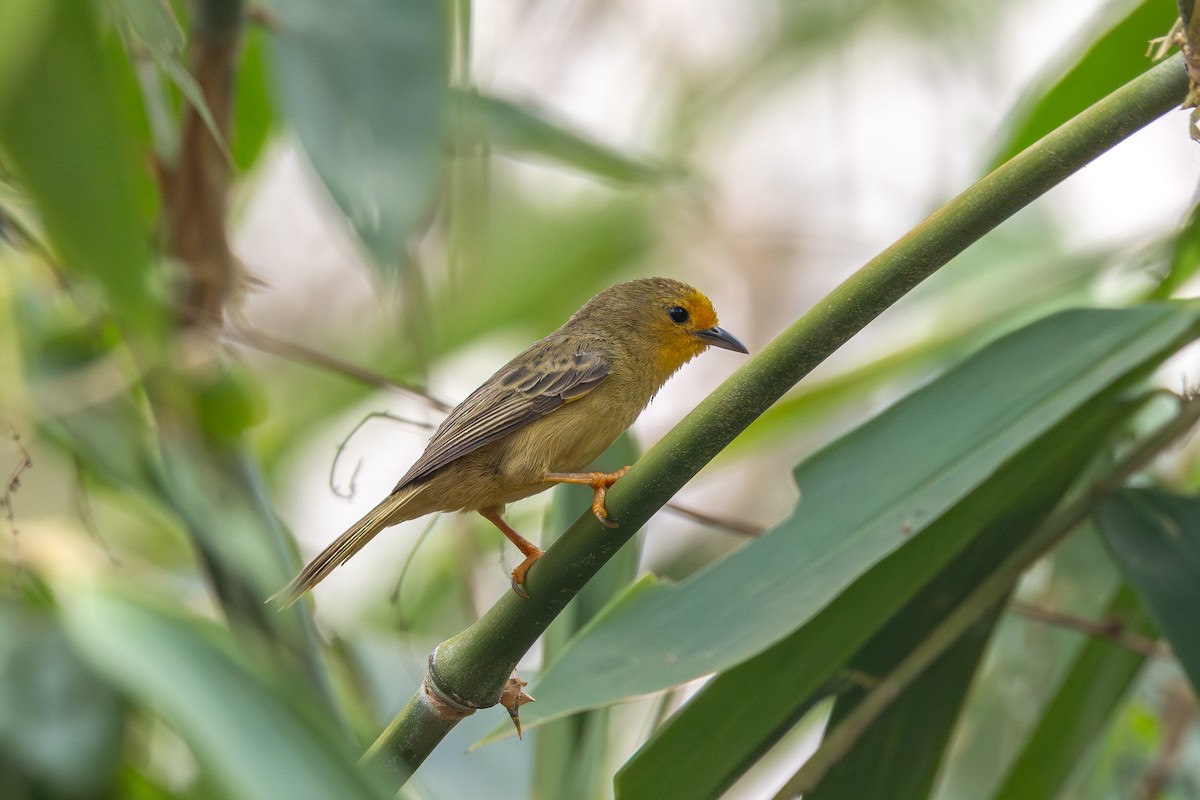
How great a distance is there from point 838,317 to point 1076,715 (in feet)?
5.57

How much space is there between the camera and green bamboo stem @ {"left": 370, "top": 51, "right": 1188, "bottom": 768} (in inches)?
64.3

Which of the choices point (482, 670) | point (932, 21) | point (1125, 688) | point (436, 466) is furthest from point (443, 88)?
point (932, 21)

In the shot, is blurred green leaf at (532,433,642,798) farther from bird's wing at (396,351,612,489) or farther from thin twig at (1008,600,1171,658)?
thin twig at (1008,600,1171,658)

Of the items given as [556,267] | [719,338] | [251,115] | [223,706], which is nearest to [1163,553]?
[719,338]

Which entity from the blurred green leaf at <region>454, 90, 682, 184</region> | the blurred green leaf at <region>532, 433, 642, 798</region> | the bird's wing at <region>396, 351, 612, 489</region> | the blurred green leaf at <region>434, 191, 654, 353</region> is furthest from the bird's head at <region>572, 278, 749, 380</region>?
the blurred green leaf at <region>434, 191, 654, 353</region>

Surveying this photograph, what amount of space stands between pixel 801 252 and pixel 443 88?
7322 mm

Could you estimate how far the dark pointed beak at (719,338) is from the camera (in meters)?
3.44

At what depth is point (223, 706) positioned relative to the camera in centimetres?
134

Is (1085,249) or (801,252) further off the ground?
(801,252)

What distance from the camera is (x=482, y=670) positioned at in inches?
75.4

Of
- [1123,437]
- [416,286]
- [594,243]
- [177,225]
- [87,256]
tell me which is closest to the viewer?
[87,256]

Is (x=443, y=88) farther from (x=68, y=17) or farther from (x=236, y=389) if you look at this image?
(x=236, y=389)

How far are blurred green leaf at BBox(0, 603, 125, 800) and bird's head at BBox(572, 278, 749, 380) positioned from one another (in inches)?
66.7

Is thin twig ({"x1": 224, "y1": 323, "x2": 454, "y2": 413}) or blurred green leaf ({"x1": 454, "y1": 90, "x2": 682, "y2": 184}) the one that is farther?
blurred green leaf ({"x1": 454, "y1": 90, "x2": 682, "y2": 184})
